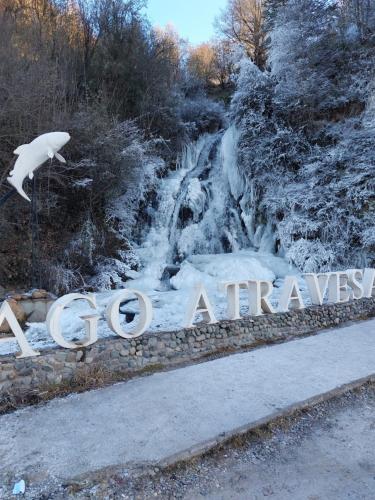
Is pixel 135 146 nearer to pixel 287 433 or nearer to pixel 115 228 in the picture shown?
pixel 115 228

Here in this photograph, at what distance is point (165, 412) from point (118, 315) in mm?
1420

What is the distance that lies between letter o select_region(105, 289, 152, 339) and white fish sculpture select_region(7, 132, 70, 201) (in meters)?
1.79

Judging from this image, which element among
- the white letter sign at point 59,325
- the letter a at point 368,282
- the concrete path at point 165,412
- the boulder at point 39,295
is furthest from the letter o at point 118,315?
the letter a at point 368,282

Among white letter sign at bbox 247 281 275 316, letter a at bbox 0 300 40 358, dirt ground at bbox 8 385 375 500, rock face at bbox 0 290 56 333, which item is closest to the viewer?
dirt ground at bbox 8 385 375 500

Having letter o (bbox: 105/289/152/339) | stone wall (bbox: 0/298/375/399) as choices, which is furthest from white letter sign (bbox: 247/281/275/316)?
letter o (bbox: 105/289/152/339)

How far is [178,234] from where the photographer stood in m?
11.0

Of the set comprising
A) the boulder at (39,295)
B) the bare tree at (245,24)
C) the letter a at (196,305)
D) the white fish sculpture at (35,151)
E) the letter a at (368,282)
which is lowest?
the letter a at (368,282)

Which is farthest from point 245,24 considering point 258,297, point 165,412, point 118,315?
point 165,412

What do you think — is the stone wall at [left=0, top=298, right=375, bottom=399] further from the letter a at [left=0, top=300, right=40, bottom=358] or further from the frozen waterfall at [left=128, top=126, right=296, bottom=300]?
the frozen waterfall at [left=128, top=126, right=296, bottom=300]

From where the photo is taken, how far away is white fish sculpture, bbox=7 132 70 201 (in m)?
4.11

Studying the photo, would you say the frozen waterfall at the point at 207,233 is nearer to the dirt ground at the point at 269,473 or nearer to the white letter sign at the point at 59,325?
the white letter sign at the point at 59,325

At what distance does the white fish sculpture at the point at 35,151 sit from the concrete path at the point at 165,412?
102 inches

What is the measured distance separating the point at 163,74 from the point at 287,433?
43.5 ft

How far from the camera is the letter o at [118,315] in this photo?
13.2ft
